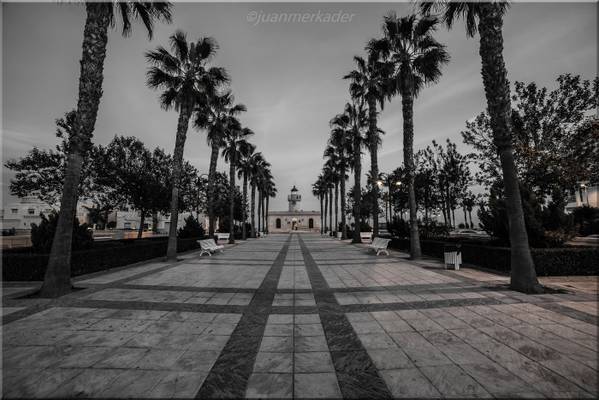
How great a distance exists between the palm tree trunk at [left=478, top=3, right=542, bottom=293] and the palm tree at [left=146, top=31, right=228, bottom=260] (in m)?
11.8

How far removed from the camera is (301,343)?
3.74 metres

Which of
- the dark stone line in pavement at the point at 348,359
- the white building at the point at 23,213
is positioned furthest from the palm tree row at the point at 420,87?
the white building at the point at 23,213

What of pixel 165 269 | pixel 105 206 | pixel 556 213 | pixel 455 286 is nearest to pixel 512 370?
pixel 455 286

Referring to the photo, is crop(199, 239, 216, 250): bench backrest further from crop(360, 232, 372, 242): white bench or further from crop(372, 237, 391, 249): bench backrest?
crop(360, 232, 372, 242): white bench

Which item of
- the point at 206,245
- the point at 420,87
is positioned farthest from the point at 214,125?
the point at 420,87

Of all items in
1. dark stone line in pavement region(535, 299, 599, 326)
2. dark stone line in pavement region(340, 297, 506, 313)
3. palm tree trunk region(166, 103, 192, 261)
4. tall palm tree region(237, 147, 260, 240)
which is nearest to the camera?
dark stone line in pavement region(535, 299, 599, 326)

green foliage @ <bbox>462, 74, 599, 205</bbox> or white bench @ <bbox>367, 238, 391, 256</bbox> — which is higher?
green foliage @ <bbox>462, 74, 599, 205</bbox>

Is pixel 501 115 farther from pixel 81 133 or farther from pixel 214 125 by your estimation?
pixel 214 125

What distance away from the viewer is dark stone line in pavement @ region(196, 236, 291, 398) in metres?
2.66

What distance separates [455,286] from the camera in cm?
691

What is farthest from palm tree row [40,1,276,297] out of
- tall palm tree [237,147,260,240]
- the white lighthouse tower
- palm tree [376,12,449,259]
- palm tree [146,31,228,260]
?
the white lighthouse tower

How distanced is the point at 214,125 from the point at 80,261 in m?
13.0

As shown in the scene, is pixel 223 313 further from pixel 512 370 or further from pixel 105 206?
pixel 105 206

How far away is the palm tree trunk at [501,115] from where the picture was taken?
6531 mm
